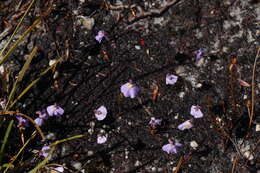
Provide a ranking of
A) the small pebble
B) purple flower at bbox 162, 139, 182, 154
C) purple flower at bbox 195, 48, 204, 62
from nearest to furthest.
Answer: purple flower at bbox 162, 139, 182, 154, purple flower at bbox 195, 48, 204, 62, the small pebble

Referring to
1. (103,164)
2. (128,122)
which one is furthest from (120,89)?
(103,164)

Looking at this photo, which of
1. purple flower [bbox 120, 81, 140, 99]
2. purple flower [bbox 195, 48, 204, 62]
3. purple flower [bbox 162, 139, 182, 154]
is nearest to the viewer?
purple flower [bbox 162, 139, 182, 154]

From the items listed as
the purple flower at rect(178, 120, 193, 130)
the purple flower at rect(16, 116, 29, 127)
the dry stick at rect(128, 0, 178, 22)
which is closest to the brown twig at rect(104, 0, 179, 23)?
the dry stick at rect(128, 0, 178, 22)

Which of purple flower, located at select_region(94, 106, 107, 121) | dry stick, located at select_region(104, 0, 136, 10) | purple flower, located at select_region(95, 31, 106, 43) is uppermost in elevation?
dry stick, located at select_region(104, 0, 136, 10)

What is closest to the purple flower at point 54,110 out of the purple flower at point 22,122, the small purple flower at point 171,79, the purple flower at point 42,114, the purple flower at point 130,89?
the purple flower at point 42,114

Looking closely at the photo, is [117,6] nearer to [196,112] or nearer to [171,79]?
[171,79]

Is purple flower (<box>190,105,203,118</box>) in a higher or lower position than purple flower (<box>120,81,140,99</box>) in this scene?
lower

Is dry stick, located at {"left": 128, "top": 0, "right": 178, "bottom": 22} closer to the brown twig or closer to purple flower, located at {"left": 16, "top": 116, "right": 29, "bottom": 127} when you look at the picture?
the brown twig
